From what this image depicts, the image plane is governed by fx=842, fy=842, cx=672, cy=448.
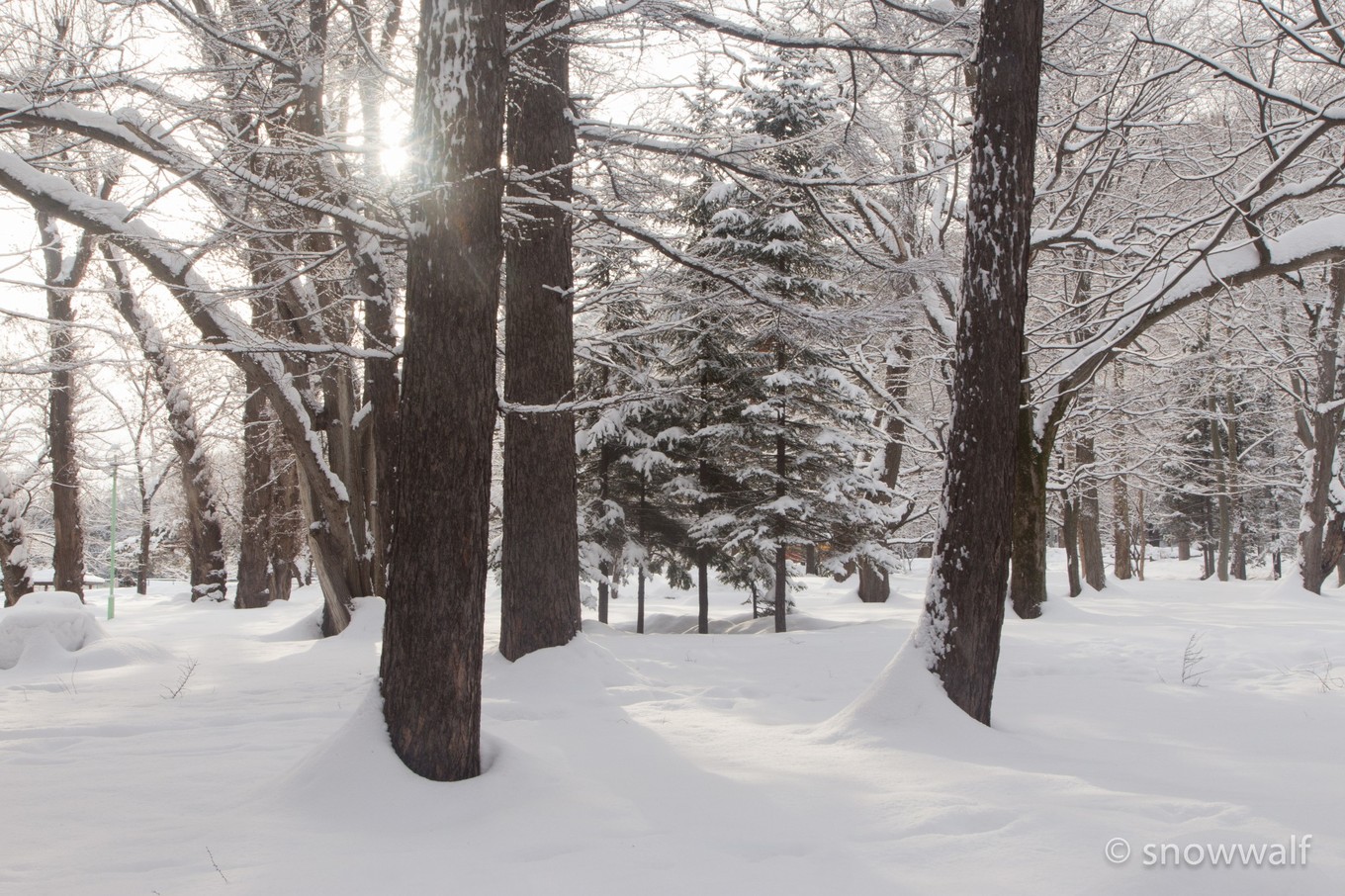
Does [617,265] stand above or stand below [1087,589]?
above

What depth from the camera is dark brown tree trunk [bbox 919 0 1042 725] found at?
548 centimetres

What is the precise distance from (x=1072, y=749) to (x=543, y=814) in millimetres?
3315

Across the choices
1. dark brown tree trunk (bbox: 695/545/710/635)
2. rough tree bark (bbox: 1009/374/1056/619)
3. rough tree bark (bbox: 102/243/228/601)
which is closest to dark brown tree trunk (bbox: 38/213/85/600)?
rough tree bark (bbox: 102/243/228/601)

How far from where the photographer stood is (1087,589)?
21516 millimetres

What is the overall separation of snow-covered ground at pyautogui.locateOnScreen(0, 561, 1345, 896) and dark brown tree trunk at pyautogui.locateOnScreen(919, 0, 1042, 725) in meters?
0.43

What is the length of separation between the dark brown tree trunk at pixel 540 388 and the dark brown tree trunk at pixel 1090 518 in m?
14.1

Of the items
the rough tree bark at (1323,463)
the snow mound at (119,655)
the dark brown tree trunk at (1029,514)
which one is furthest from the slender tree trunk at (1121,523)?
the snow mound at (119,655)

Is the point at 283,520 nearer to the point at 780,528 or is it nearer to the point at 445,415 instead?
the point at 780,528

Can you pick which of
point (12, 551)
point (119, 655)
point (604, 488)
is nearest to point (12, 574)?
point (12, 551)

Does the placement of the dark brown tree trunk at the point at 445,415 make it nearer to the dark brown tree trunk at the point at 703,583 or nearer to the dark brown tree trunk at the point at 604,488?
the dark brown tree trunk at the point at 703,583

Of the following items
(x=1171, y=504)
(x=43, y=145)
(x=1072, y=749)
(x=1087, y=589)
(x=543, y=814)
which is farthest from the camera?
(x=1171, y=504)

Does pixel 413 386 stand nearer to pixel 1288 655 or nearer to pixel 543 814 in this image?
pixel 543 814

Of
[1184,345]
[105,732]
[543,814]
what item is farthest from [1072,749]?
[1184,345]

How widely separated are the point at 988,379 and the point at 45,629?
9.62m
